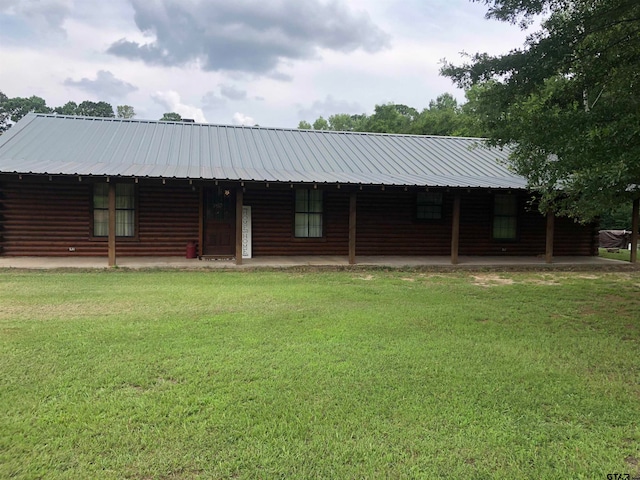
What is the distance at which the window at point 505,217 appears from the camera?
14.9m

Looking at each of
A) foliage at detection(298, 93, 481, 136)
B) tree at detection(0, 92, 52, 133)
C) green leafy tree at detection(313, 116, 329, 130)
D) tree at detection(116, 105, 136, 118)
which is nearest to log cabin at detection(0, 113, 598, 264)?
foliage at detection(298, 93, 481, 136)

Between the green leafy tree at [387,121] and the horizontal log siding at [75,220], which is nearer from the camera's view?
the horizontal log siding at [75,220]

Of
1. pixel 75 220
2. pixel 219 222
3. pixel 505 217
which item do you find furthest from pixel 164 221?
pixel 505 217

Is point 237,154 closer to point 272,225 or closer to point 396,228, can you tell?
point 272,225

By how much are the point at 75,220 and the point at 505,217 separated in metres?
13.0

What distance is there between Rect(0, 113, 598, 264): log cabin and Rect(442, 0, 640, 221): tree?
4.48 metres

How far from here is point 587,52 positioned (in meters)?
7.03

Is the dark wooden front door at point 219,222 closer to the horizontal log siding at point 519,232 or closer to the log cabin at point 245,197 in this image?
the log cabin at point 245,197

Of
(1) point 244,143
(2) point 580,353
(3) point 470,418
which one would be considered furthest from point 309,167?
(3) point 470,418

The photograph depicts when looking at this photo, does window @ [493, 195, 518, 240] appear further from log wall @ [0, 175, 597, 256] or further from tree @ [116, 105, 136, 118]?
tree @ [116, 105, 136, 118]

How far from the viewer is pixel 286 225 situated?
1388 cm

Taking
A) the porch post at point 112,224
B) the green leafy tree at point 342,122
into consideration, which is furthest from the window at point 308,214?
the green leafy tree at point 342,122

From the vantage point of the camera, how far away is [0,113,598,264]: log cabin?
12.0 m

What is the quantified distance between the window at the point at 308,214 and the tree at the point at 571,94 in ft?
21.7
